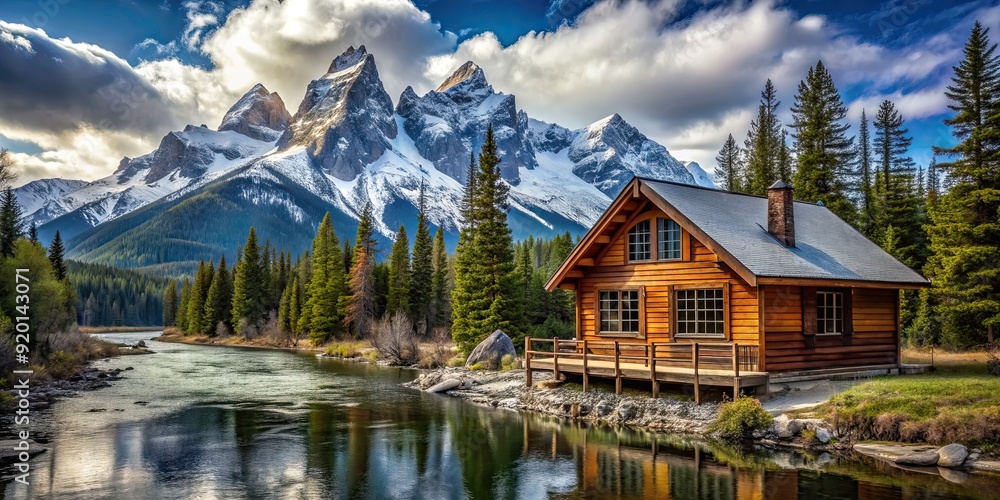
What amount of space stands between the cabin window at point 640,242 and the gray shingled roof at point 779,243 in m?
1.61

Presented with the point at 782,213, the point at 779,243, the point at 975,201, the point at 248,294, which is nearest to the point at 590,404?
the point at 779,243

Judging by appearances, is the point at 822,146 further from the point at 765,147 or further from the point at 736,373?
the point at 736,373

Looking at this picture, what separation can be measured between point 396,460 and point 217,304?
81.7 meters

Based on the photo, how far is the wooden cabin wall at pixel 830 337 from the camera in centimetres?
2233

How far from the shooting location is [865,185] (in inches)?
2071

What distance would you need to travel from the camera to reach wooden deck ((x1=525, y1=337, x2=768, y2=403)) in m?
21.1

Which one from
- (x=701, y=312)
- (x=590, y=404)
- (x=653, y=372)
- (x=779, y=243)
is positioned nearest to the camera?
(x=653, y=372)

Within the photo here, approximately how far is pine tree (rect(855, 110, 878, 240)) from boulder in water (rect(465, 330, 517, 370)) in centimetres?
2603

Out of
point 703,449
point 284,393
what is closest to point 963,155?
point 703,449

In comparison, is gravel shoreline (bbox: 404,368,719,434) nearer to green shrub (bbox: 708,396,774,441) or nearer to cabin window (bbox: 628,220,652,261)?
green shrub (bbox: 708,396,774,441)

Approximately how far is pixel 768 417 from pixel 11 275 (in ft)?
114

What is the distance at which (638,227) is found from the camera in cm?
2603

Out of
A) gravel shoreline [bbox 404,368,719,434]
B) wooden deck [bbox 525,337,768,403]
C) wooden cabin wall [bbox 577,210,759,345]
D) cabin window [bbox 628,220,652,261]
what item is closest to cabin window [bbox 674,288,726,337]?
wooden cabin wall [bbox 577,210,759,345]

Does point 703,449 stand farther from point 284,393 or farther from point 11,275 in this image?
point 11,275
